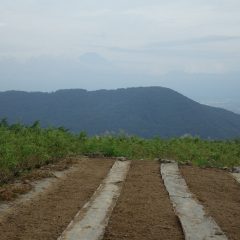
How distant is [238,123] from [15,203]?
16944 cm

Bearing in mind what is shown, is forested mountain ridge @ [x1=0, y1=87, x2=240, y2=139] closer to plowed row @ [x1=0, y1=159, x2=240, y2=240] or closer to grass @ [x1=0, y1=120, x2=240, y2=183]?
grass @ [x1=0, y1=120, x2=240, y2=183]

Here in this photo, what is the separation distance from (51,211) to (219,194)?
504 centimetres

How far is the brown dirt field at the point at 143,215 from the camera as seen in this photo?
26.4ft

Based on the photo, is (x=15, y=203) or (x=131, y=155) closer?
(x=15, y=203)

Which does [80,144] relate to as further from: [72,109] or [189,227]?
[72,109]

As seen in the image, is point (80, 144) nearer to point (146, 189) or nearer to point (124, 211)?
point (146, 189)

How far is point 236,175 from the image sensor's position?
682 inches

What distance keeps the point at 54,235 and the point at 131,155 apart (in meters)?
14.3

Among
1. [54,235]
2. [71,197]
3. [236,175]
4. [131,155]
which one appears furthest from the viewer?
[131,155]

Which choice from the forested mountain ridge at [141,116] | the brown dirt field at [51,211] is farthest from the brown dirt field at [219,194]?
the forested mountain ridge at [141,116]

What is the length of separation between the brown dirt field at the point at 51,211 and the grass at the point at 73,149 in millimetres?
1806

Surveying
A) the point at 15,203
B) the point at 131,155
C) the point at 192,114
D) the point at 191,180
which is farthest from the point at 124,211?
the point at 192,114

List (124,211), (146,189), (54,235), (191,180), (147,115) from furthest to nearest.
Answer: (147,115) < (191,180) < (146,189) < (124,211) < (54,235)

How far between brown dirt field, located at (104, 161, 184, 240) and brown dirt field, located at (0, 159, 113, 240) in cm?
89
